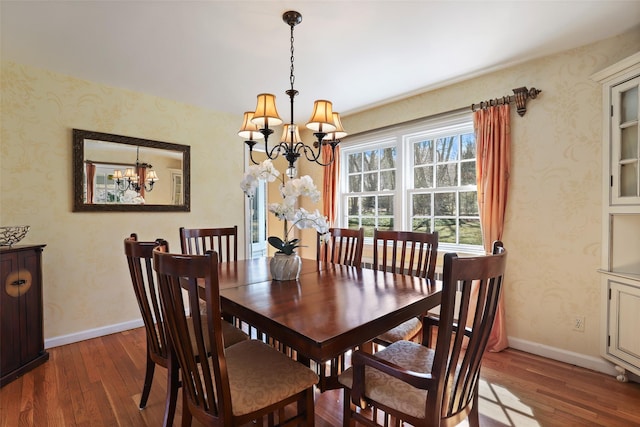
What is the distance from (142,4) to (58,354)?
290cm

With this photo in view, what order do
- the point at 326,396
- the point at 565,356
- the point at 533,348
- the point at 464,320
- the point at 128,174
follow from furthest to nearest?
the point at 128,174
the point at 533,348
the point at 565,356
the point at 326,396
the point at 464,320

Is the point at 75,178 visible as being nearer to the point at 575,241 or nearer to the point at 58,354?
the point at 58,354

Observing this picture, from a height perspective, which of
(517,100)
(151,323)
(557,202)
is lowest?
(151,323)

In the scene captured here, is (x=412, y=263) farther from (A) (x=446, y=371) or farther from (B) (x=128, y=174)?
(B) (x=128, y=174)

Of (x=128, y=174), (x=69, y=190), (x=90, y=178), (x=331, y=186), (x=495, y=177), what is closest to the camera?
(x=495, y=177)

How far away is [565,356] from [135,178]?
4.37 m

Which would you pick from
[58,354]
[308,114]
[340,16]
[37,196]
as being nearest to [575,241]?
[340,16]

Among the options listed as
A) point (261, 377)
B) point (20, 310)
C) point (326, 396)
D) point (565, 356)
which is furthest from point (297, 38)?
point (565, 356)

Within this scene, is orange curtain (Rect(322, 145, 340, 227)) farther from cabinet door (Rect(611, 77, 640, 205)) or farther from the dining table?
cabinet door (Rect(611, 77, 640, 205))

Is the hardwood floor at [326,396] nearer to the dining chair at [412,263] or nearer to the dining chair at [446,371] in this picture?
the dining chair at [412,263]

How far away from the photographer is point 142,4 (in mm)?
1854

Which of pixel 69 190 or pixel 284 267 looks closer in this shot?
pixel 284 267

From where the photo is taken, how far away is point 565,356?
2406mm

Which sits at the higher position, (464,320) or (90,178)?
(90,178)
